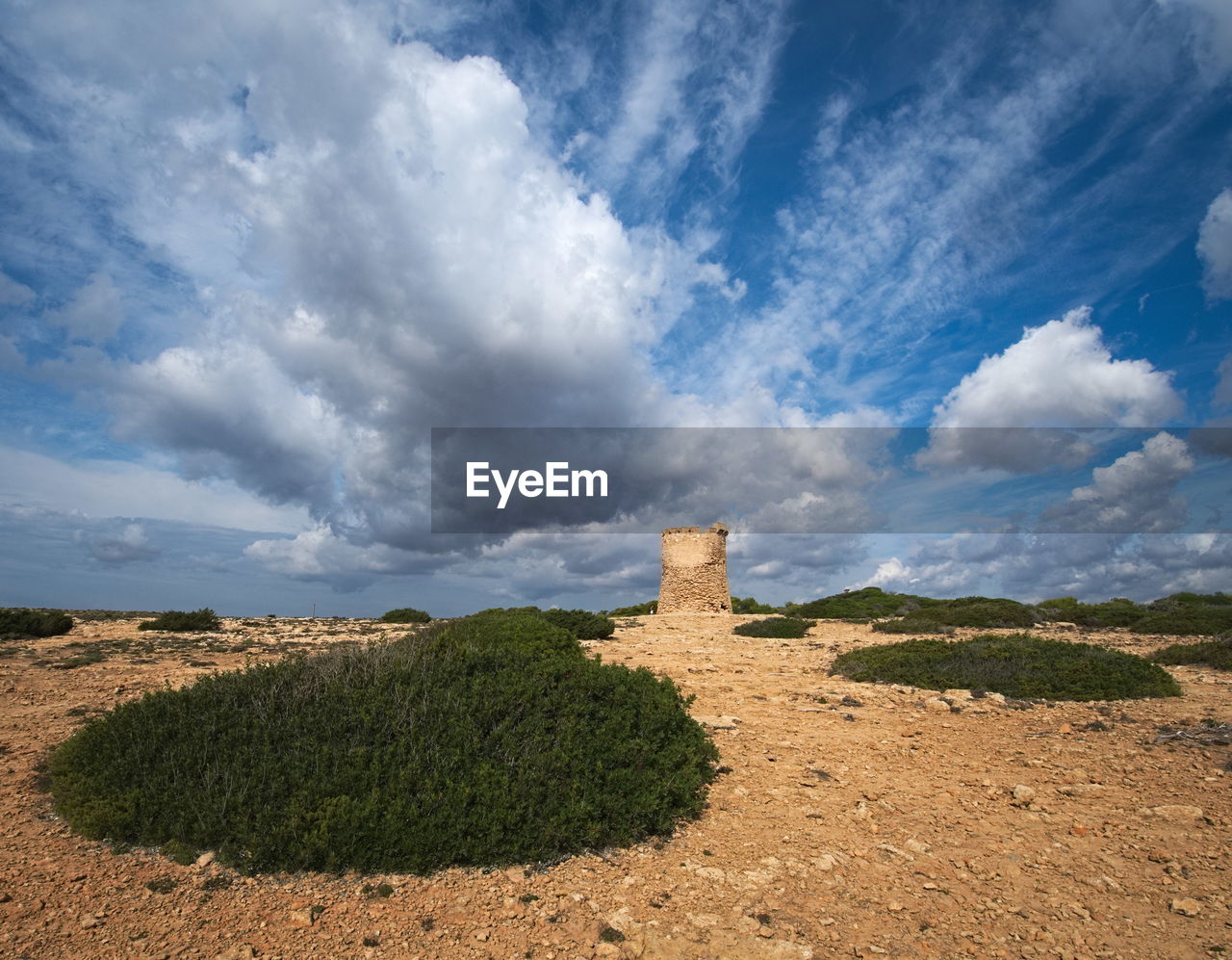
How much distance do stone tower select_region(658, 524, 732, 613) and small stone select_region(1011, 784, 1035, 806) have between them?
22601mm

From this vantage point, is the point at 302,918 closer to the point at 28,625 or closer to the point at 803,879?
the point at 803,879

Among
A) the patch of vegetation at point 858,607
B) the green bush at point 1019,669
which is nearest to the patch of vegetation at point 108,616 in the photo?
the green bush at point 1019,669

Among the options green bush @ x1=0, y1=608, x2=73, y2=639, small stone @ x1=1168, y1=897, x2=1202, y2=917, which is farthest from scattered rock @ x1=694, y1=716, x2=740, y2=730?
green bush @ x1=0, y1=608, x2=73, y2=639

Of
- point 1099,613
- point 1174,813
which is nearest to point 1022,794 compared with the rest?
point 1174,813

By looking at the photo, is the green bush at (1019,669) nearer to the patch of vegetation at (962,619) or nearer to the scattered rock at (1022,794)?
the scattered rock at (1022,794)

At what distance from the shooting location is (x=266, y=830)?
4344 mm

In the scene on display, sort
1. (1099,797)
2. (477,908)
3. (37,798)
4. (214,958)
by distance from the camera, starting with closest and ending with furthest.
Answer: (214,958) → (477,908) → (37,798) → (1099,797)

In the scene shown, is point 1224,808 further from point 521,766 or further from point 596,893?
point 521,766

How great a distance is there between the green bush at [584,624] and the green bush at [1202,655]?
39.5ft

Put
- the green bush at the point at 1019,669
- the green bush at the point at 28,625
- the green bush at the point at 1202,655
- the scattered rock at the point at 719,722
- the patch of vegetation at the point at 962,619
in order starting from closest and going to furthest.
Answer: the scattered rock at the point at 719,722 < the green bush at the point at 1019,669 < the green bush at the point at 1202,655 < the green bush at the point at 28,625 < the patch of vegetation at the point at 962,619

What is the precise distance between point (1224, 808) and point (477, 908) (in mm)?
5955

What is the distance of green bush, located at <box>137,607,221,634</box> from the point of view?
18.0 m

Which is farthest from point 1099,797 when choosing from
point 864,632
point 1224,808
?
point 864,632

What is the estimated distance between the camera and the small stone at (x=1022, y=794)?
5648mm
